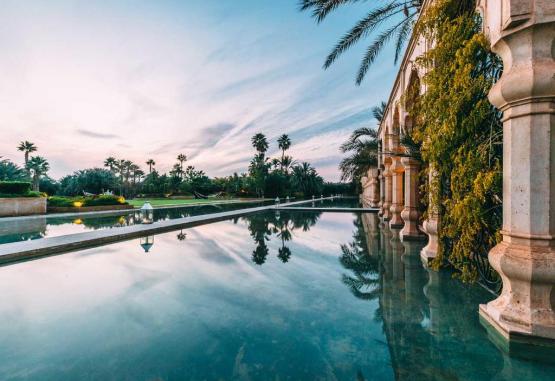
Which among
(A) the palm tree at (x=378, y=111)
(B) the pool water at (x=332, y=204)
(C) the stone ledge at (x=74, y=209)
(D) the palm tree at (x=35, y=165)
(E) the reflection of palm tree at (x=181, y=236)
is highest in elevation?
(A) the palm tree at (x=378, y=111)

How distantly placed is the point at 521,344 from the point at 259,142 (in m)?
54.3

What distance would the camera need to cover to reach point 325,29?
13312 mm

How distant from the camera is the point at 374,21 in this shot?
25.7ft

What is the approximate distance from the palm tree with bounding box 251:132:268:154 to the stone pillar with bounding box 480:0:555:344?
176 ft

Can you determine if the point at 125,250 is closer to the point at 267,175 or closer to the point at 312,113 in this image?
the point at 312,113

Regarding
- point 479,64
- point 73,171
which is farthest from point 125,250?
point 73,171

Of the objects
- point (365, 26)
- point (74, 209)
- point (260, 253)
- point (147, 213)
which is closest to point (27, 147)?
point (74, 209)

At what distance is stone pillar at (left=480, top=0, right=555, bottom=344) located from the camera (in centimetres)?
233

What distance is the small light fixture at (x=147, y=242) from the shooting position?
271 inches

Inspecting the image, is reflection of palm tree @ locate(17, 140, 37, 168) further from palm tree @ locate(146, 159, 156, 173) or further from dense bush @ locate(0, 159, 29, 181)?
palm tree @ locate(146, 159, 156, 173)

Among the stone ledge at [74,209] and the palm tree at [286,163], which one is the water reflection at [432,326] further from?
the palm tree at [286,163]

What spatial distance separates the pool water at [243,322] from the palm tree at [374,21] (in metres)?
6.87

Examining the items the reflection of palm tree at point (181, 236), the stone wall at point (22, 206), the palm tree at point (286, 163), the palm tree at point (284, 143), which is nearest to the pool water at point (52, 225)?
the stone wall at point (22, 206)

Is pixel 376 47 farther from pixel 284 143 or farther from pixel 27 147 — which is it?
pixel 27 147
